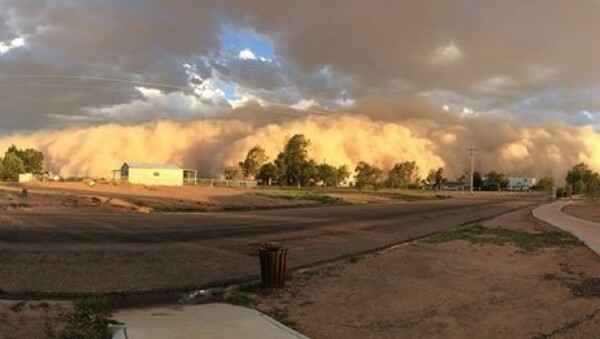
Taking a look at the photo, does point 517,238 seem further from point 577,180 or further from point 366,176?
point 577,180

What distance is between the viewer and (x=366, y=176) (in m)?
133

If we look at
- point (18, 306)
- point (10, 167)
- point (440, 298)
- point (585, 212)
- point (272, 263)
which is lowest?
point (440, 298)

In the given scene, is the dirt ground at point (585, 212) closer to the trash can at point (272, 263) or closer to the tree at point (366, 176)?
the trash can at point (272, 263)

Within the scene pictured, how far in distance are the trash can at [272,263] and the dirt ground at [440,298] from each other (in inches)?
12.3

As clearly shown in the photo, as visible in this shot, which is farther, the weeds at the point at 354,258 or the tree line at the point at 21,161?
the tree line at the point at 21,161

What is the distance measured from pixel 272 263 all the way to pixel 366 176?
12227cm

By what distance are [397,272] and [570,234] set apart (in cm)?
1577

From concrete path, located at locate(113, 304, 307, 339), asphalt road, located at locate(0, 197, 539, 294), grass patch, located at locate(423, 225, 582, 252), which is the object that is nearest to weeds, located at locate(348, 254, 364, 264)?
asphalt road, located at locate(0, 197, 539, 294)

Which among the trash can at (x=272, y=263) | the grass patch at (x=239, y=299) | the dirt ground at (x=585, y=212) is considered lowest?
the grass patch at (x=239, y=299)

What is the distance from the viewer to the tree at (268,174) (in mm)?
157250

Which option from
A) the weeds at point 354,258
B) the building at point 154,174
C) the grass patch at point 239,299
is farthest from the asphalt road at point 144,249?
the building at point 154,174

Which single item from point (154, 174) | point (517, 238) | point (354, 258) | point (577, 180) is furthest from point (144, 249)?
point (577, 180)

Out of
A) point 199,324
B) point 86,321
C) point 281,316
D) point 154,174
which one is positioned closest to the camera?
point 199,324

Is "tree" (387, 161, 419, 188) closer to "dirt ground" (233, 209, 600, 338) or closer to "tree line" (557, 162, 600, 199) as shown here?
"tree line" (557, 162, 600, 199)
